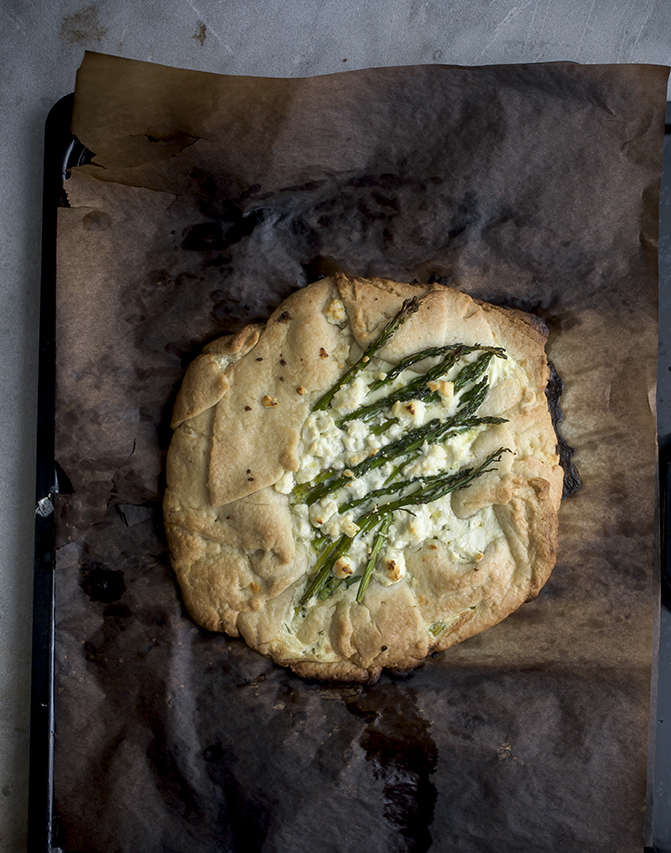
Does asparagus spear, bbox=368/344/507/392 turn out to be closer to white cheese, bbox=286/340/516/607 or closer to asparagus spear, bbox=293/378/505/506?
white cheese, bbox=286/340/516/607

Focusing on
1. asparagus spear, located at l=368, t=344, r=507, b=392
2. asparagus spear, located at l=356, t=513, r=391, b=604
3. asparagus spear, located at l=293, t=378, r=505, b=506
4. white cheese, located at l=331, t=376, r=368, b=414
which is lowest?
asparagus spear, located at l=356, t=513, r=391, b=604

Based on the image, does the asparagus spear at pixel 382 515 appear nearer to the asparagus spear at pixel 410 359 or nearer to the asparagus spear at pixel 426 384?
the asparagus spear at pixel 426 384

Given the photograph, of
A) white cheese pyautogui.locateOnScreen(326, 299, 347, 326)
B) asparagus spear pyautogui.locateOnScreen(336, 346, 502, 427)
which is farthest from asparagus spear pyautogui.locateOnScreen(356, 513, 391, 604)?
white cheese pyautogui.locateOnScreen(326, 299, 347, 326)

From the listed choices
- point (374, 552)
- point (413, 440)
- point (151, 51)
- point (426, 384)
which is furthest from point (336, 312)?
point (151, 51)

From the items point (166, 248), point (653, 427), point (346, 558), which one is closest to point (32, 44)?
point (166, 248)

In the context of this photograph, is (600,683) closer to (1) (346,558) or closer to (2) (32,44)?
(1) (346,558)

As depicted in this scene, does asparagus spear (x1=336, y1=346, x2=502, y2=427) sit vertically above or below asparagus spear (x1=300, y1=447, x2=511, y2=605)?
above
